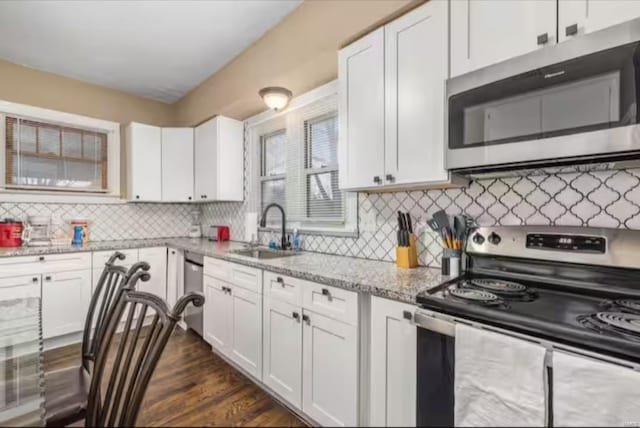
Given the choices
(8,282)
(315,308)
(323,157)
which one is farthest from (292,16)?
(8,282)

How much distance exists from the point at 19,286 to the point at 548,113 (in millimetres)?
3474

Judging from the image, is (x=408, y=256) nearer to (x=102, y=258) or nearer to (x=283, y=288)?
(x=283, y=288)

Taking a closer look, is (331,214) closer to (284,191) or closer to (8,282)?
(284,191)

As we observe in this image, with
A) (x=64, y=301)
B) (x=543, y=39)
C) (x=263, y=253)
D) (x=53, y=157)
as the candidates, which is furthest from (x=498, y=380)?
(x=53, y=157)

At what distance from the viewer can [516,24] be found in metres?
1.14

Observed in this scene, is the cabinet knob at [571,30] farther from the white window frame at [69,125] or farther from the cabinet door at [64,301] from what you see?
the white window frame at [69,125]

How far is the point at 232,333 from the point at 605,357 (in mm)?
1922

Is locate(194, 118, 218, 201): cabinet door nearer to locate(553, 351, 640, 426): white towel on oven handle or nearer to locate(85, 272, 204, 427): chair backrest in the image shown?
locate(85, 272, 204, 427): chair backrest

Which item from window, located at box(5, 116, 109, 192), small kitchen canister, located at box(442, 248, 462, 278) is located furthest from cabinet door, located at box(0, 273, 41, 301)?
small kitchen canister, located at box(442, 248, 462, 278)

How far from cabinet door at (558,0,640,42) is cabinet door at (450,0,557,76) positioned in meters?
0.03

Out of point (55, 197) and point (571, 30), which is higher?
point (571, 30)

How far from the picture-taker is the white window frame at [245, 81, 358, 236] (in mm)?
2109

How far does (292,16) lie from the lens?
204 centimetres

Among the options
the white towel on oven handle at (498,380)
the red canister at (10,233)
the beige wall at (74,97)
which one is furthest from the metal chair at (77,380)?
the beige wall at (74,97)
